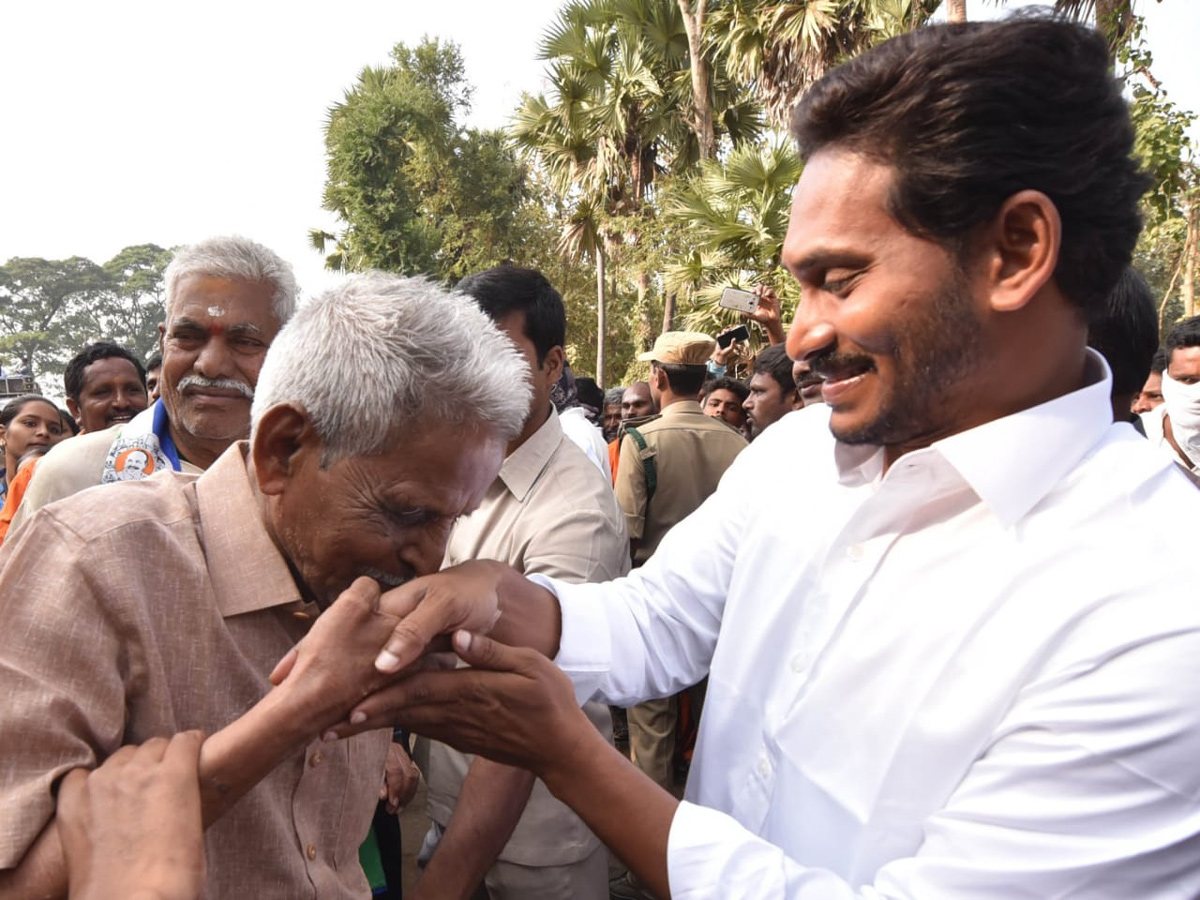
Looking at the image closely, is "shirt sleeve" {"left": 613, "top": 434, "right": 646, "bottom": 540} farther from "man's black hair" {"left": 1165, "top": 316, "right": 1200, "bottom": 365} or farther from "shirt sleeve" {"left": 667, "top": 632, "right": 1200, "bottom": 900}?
"shirt sleeve" {"left": 667, "top": 632, "right": 1200, "bottom": 900}

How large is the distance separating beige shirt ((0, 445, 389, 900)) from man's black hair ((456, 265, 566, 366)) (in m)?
1.61

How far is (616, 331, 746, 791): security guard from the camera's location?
505 centimetres

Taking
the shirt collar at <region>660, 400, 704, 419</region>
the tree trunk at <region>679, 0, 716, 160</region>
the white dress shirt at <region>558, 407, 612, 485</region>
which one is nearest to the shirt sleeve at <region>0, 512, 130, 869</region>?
the white dress shirt at <region>558, 407, 612, 485</region>

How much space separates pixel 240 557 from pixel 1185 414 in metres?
4.88

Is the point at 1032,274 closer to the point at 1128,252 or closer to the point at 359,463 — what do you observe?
the point at 1128,252

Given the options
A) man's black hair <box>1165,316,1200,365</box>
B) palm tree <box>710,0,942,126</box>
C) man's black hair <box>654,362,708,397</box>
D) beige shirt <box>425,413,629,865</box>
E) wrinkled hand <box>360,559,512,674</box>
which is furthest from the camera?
palm tree <box>710,0,942,126</box>

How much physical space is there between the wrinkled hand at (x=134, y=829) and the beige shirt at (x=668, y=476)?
3.97 m

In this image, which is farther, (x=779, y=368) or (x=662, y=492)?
(x=779, y=368)

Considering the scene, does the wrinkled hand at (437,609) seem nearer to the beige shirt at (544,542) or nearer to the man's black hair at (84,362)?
the beige shirt at (544,542)

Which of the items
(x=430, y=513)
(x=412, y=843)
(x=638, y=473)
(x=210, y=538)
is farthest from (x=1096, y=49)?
(x=412, y=843)

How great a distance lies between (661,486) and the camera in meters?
5.16

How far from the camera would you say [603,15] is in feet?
58.1

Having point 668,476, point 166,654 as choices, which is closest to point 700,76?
point 668,476

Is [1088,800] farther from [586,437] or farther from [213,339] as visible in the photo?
[586,437]
